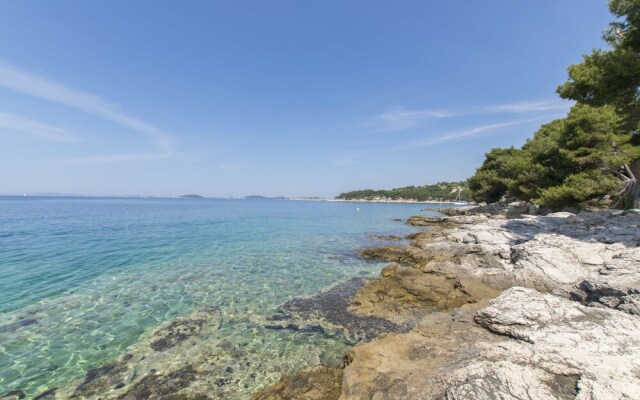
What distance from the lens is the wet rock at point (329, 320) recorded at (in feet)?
30.0

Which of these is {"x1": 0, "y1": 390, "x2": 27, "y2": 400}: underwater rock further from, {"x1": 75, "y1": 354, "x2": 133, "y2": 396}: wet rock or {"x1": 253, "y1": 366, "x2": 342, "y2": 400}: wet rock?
{"x1": 253, "y1": 366, "x2": 342, "y2": 400}: wet rock

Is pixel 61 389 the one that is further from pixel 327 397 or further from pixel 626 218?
pixel 626 218

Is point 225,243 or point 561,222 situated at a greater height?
point 561,222

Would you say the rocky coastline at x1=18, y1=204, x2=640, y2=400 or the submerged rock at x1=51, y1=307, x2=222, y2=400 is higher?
the rocky coastline at x1=18, y1=204, x2=640, y2=400

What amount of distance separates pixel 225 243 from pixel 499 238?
22.4 metres

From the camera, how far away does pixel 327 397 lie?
5.88 metres

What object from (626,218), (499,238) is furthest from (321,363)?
(626,218)

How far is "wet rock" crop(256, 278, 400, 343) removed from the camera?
915 cm

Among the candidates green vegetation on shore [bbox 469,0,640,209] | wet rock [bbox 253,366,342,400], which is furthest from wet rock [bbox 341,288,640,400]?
green vegetation on shore [bbox 469,0,640,209]

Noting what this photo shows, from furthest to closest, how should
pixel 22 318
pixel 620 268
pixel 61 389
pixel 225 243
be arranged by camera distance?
1. pixel 225 243
2. pixel 22 318
3. pixel 620 268
4. pixel 61 389

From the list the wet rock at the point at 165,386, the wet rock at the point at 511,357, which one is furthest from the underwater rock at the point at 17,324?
the wet rock at the point at 511,357

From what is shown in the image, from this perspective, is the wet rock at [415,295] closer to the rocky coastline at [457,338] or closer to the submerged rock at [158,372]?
the rocky coastline at [457,338]

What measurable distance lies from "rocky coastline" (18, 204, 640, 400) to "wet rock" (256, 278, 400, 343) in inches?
1.7

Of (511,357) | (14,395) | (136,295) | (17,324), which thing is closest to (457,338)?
(511,357)
